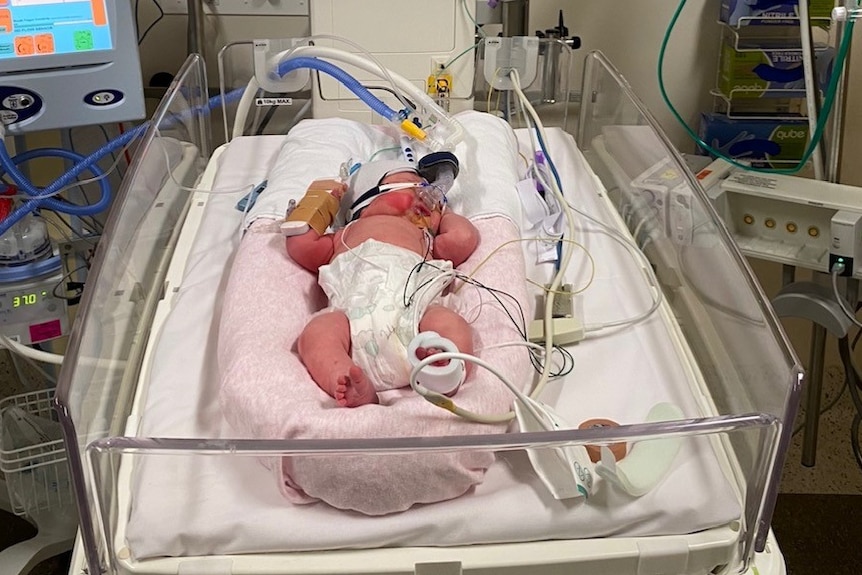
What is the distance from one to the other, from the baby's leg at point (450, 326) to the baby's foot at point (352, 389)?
0.14m

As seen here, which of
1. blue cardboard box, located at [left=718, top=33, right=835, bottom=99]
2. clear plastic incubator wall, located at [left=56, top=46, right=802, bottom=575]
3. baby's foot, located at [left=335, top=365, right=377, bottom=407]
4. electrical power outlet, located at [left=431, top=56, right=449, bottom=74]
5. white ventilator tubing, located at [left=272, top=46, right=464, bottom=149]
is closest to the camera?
clear plastic incubator wall, located at [left=56, top=46, right=802, bottom=575]

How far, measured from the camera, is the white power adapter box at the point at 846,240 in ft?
4.98

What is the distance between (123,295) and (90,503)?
452 mm

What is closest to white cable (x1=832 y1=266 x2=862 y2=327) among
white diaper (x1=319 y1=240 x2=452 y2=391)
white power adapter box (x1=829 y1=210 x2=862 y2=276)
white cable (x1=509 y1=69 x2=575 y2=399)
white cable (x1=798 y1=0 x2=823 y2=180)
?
white power adapter box (x1=829 y1=210 x2=862 y2=276)

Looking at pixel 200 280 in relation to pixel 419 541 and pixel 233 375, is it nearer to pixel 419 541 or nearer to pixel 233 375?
pixel 233 375

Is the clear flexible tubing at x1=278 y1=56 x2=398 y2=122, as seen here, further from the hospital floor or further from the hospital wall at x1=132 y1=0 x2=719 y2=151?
the hospital floor

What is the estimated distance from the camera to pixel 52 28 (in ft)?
5.07

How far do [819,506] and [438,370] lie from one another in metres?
1.29

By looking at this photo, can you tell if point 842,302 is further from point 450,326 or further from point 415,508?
point 415,508

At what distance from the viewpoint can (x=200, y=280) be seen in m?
1.41

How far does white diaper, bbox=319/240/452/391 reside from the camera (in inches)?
44.3

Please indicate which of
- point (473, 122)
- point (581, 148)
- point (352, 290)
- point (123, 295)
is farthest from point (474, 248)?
point (581, 148)

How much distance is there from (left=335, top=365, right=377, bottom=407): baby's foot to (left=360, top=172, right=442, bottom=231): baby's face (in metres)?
0.44

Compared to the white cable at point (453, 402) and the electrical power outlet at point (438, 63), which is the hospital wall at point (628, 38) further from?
the white cable at point (453, 402)
